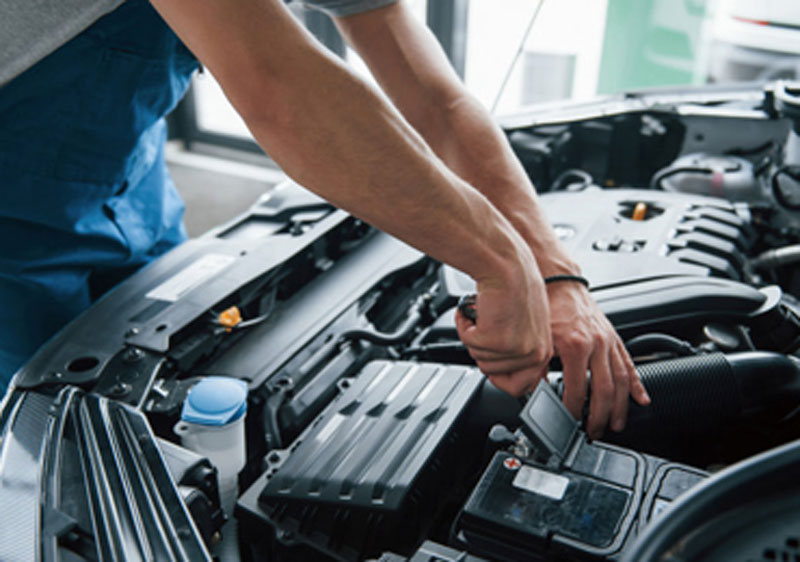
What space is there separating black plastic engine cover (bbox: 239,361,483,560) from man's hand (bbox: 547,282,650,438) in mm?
118

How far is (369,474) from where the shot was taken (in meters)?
0.74

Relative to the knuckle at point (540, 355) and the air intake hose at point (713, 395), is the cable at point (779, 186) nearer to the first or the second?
the air intake hose at point (713, 395)

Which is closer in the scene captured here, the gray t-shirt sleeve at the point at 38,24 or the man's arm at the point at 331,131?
the man's arm at the point at 331,131

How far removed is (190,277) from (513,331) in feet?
1.88

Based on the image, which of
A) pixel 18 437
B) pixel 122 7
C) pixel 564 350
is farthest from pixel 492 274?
pixel 122 7

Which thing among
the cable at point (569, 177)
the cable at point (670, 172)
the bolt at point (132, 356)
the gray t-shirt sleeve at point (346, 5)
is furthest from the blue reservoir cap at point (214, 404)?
the cable at point (670, 172)

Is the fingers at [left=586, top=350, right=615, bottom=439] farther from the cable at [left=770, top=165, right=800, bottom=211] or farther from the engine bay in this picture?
the cable at [left=770, top=165, right=800, bottom=211]

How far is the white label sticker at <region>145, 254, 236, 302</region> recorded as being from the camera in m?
1.06

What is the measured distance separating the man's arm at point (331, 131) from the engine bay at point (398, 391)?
0.73 feet

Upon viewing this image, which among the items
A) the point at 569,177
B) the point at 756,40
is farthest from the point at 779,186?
the point at 756,40

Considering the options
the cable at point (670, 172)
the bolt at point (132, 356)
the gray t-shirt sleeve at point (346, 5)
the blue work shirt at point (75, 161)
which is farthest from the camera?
the cable at point (670, 172)

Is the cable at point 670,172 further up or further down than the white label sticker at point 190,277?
further up

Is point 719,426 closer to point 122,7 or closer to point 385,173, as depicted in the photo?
point 385,173

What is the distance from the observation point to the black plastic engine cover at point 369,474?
0.71 meters
